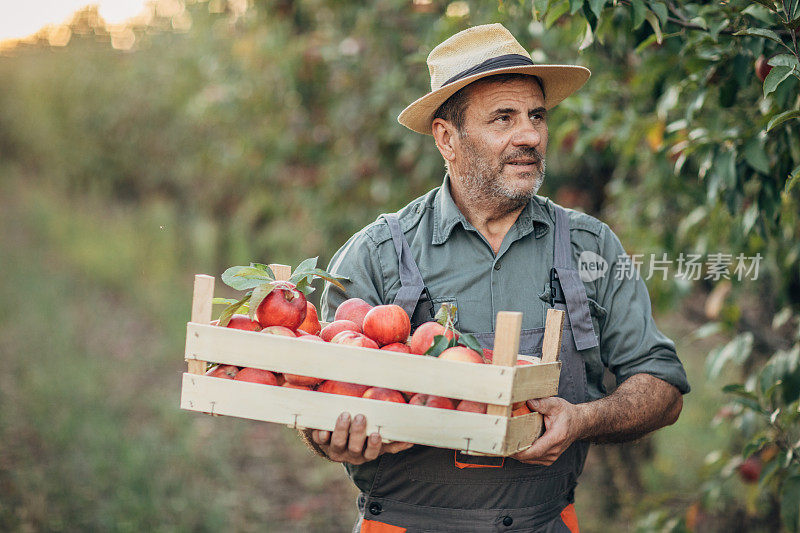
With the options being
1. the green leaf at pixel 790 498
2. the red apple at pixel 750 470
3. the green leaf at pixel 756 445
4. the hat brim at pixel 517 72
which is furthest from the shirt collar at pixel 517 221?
the red apple at pixel 750 470

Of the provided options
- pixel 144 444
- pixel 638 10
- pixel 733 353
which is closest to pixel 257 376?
pixel 638 10

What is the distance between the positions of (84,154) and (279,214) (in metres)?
7.81

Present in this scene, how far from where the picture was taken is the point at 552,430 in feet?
6.27

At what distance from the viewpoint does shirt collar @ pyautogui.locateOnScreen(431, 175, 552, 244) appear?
2.31 m

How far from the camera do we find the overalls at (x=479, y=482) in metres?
2.11

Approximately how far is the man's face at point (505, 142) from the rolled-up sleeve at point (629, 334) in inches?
11.3

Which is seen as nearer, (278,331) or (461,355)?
(461,355)

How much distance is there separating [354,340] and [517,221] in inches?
27.6

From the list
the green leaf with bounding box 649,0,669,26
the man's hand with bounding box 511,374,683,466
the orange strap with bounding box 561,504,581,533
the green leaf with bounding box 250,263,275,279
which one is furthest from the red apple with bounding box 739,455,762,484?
the green leaf with bounding box 250,263,275,279

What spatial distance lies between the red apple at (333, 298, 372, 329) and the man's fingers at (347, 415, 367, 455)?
287 mm

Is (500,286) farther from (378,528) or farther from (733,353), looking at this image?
(733,353)

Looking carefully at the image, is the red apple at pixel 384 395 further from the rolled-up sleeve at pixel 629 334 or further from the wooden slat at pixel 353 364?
the rolled-up sleeve at pixel 629 334

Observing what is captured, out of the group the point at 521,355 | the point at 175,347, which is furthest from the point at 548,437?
the point at 175,347

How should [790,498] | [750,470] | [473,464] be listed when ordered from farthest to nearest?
[750,470], [790,498], [473,464]
